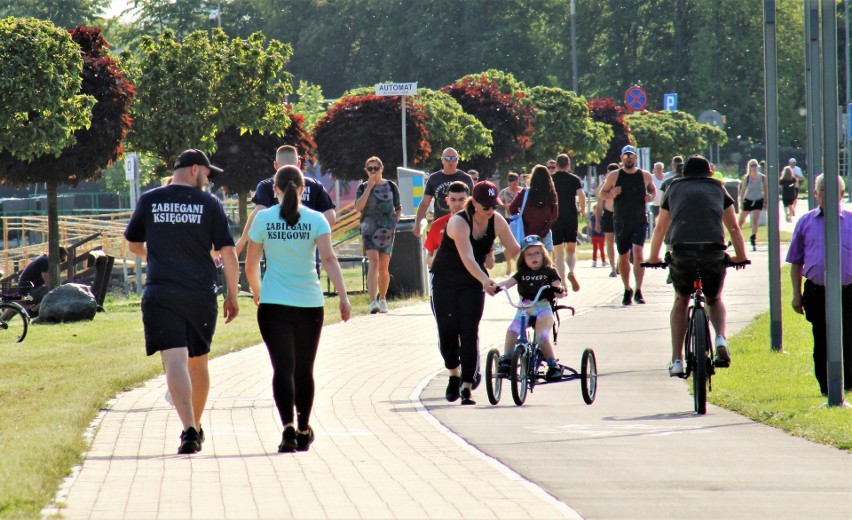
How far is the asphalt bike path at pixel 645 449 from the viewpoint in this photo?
6527mm

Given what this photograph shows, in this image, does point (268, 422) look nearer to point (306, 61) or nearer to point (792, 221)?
point (792, 221)

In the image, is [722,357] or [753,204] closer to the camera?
[722,357]

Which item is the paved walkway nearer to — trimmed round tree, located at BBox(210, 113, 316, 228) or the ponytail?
the ponytail

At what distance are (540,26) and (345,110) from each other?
189 feet

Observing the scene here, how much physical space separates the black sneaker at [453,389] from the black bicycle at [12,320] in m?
7.28

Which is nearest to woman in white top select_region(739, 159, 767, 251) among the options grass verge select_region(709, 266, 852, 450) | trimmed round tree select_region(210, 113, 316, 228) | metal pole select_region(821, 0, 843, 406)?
trimmed round tree select_region(210, 113, 316, 228)

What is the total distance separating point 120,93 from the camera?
2306 centimetres

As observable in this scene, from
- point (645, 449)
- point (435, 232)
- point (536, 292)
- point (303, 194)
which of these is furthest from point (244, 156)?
point (645, 449)

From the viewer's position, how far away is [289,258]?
8305 millimetres

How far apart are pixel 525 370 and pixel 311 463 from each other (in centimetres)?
277

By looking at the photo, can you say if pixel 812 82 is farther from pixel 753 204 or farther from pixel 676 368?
pixel 753 204

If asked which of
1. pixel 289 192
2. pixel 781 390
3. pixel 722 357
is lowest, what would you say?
pixel 781 390

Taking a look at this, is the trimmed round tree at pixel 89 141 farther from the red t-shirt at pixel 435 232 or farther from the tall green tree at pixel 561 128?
the tall green tree at pixel 561 128

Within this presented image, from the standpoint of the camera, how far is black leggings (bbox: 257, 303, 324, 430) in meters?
8.30
